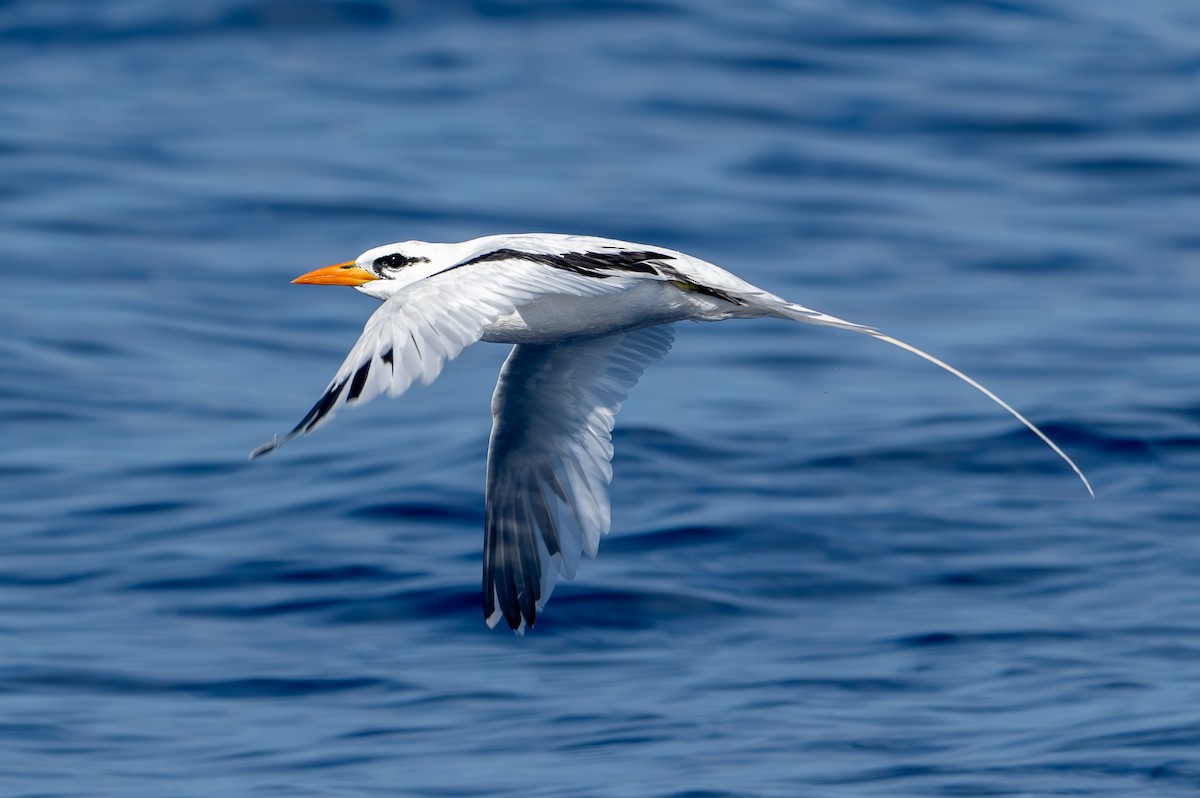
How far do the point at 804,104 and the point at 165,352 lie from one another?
9.65 m

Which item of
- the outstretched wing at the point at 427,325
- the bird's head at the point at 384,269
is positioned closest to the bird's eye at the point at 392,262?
the bird's head at the point at 384,269

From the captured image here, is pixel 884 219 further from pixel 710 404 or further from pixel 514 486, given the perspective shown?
pixel 514 486

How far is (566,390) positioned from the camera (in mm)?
9906

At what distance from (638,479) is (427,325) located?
6.93 m

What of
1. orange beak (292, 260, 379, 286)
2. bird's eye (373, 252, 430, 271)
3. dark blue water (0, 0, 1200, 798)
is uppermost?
bird's eye (373, 252, 430, 271)

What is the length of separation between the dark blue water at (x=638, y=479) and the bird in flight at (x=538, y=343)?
121 centimetres

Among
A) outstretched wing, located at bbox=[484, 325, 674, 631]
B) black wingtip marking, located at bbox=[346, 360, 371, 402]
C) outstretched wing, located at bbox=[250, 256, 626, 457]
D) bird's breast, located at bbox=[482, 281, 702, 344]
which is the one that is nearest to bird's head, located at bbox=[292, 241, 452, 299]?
bird's breast, located at bbox=[482, 281, 702, 344]

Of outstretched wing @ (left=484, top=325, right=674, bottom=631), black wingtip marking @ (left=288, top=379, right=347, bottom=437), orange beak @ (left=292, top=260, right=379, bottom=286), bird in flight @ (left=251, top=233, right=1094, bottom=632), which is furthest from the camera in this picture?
outstretched wing @ (left=484, top=325, right=674, bottom=631)

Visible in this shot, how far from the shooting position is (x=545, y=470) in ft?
32.7

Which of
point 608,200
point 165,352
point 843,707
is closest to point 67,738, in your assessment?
point 843,707

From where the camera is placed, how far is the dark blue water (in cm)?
1030

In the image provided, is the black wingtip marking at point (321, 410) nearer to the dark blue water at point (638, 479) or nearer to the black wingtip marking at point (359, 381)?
the black wingtip marking at point (359, 381)

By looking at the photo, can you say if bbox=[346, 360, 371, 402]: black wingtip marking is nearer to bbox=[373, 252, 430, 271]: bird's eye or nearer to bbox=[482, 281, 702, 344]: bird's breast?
bbox=[482, 281, 702, 344]: bird's breast

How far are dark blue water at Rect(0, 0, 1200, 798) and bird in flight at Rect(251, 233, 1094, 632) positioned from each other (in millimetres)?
1214
